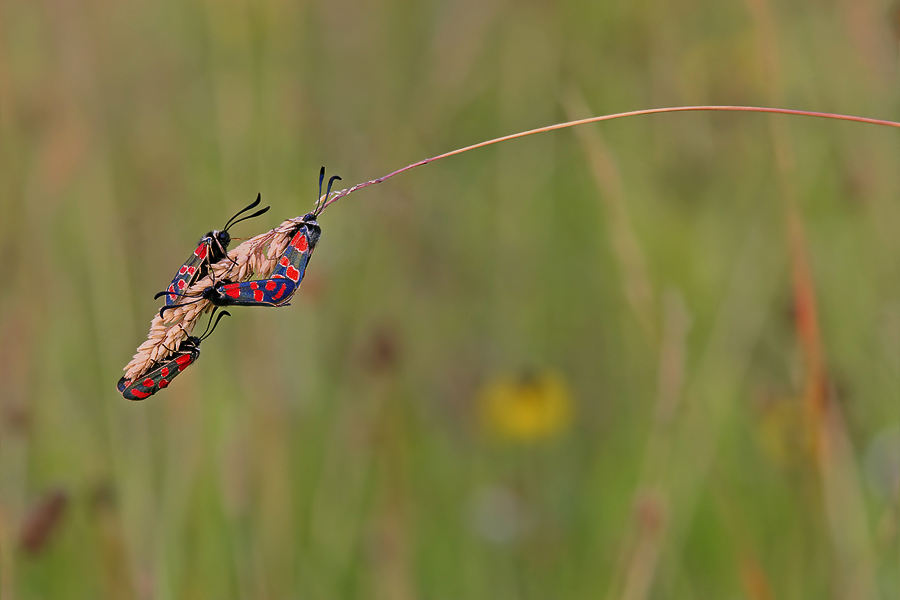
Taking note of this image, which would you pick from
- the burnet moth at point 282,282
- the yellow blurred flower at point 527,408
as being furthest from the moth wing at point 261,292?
the yellow blurred flower at point 527,408

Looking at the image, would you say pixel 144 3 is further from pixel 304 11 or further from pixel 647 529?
pixel 647 529

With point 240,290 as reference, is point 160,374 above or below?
below

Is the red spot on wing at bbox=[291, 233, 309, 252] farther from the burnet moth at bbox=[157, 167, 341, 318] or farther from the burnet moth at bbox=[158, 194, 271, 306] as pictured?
the burnet moth at bbox=[158, 194, 271, 306]

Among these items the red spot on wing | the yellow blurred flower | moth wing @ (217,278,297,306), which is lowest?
the yellow blurred flower

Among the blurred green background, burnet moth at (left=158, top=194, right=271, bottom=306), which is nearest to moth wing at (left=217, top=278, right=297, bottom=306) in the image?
burnet moth at (left=158, top=194, right=271, bottom=306)

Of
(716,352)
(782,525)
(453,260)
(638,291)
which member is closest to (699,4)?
(453,260)

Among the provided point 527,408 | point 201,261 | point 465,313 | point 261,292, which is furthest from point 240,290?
point 465,313

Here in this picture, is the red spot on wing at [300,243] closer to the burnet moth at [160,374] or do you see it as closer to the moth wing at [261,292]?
the moth wing at [261,292]

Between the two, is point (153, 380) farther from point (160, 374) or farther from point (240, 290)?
point (240, 290)
